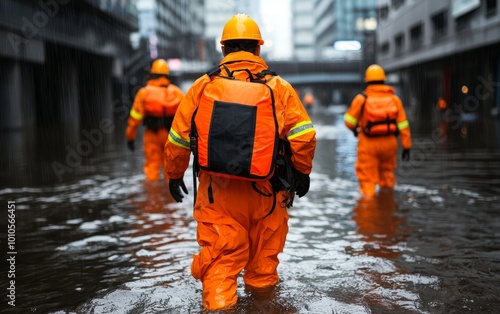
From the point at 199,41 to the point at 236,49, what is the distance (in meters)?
63.3

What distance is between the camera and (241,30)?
13.2 ft

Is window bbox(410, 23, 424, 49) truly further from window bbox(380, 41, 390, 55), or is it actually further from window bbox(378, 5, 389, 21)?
window bbox(378, 5, 389, 21)

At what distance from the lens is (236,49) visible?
4.09 m

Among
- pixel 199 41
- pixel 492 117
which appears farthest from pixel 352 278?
pixel 199 41

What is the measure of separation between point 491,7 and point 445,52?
6669 mm

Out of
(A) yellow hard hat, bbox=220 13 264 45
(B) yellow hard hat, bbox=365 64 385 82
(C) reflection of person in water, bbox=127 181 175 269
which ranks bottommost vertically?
(C) reflection of person in water, bbox=127 181 175 269

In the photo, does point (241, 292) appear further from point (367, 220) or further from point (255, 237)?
point (367, 220)

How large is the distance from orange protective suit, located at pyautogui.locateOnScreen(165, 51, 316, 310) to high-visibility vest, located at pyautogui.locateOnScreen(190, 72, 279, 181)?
136 mm

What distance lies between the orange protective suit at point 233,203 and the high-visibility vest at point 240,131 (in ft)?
0.45

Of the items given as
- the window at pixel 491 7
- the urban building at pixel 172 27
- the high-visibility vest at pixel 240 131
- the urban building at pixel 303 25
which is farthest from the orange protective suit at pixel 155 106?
the urban building at pixel 303 25

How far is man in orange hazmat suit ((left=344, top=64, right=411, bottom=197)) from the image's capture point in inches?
312

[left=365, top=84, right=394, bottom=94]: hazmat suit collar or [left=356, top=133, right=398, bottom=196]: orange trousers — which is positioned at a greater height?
[left=365, top=84, right=394, bottom=94]: hazmat suit collar

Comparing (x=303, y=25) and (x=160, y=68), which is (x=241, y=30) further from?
(x=303, y=25)

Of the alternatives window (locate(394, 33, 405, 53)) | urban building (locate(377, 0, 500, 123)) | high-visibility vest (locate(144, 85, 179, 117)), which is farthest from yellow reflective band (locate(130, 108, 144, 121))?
window (locate(394, 33, 405, 53))
